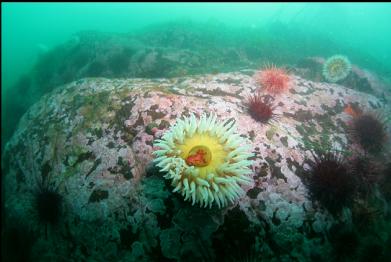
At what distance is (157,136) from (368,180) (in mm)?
3646

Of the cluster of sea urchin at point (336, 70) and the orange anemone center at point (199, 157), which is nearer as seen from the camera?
the orange anemone center at point (199, 157)

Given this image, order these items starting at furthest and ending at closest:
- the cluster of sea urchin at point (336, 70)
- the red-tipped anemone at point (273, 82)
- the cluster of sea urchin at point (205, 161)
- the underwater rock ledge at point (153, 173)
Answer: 1. the cluster of sea urchin at point (336, 70)
2. the red-tipped anemone at point (273, 82)
3. the underwater rock ledge at point (153, 173)
4. the cluster of sea urchin at point (205, 161)

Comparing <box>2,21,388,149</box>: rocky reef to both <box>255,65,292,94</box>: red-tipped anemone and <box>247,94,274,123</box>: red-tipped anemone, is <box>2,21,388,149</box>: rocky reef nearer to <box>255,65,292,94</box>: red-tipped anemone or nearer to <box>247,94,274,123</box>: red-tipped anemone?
<box>255,65,292,94</box>: red-tipped anemone

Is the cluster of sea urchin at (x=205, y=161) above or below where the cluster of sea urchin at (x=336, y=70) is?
below

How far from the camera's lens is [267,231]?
416 cm

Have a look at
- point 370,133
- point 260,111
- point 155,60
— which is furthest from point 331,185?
point 155,60

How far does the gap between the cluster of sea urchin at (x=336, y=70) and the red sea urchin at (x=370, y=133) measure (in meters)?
2.98

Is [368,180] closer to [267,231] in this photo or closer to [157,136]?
[267,231]

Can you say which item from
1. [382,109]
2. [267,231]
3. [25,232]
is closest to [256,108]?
[267,231]

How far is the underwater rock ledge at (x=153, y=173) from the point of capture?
417cm

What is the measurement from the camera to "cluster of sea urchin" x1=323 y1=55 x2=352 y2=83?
831cm

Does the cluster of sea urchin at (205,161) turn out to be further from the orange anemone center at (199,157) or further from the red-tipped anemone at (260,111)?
the red-tipped anemone at (260,111)

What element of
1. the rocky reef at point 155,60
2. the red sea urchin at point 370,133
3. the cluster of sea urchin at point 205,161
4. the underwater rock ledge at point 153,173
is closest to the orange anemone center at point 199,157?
the cluster of sea urchin at point 205,161

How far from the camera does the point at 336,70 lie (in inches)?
328
